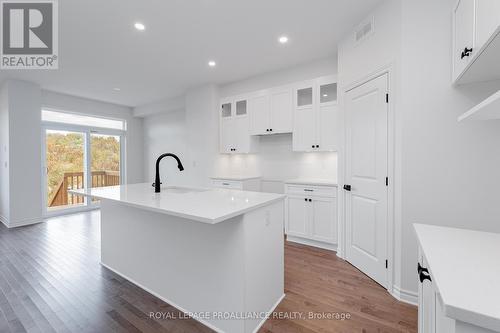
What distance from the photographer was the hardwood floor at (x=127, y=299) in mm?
1740

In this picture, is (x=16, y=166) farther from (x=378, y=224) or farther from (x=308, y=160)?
(x=378, y=224)

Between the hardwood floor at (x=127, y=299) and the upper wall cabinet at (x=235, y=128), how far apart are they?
213 centimetres

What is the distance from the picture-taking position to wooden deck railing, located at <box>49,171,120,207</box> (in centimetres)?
528

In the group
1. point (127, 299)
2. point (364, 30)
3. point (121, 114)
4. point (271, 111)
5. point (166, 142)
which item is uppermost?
point (364, 30)

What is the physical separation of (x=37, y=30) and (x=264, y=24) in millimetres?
2788

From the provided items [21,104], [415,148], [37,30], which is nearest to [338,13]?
[415,148]

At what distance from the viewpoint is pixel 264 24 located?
8.79 feet

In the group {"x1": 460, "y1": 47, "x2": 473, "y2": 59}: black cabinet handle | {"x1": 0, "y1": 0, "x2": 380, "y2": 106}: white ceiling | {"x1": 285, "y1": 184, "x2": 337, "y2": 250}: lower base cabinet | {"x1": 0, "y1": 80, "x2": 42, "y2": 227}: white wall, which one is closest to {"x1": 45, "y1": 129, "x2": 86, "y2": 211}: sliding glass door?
{"x1": 0, "y1": 80, "x2": 42, "y2": 227}: white wall

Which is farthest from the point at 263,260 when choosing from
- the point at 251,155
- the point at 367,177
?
the point at 251,155

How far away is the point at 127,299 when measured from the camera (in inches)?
81.3

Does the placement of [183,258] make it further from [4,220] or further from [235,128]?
[4,220]

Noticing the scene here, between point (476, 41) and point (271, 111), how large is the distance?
9.24ft

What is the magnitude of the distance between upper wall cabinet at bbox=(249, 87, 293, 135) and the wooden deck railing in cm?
437

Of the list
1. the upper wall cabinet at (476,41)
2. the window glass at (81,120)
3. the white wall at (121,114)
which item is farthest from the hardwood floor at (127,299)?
the white wall at (121,114)
